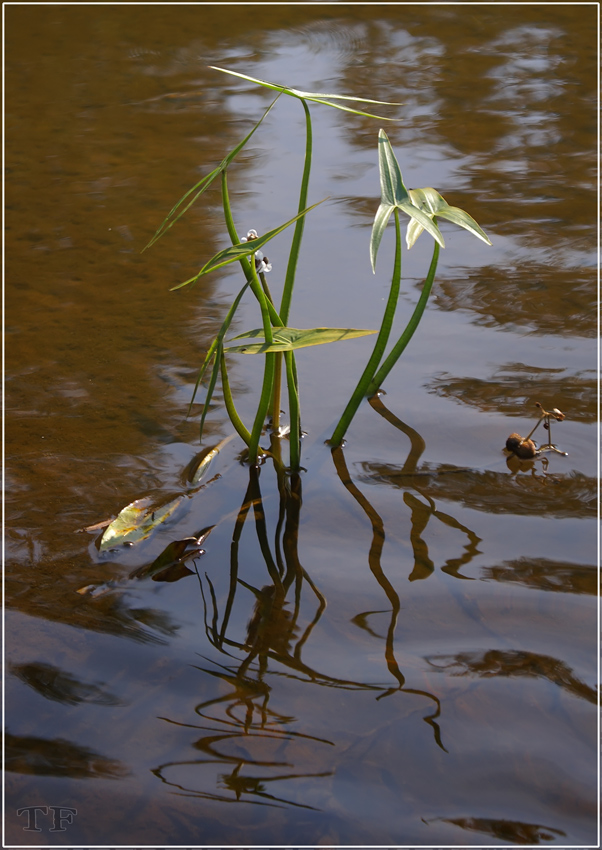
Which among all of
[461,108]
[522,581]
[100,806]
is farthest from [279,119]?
[100,806]

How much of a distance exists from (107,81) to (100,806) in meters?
2.99

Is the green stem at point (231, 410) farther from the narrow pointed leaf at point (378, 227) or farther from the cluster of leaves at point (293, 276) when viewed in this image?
the narrow pointed leaf at point (378, 227)

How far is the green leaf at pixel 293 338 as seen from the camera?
121cm

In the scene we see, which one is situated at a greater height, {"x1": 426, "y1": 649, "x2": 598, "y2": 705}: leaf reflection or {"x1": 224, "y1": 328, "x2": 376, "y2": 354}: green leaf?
{"x1": 224, "y1": 328, "x2": 376, "y2": 354}: green leaf

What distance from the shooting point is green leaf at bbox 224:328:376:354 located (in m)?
1.21

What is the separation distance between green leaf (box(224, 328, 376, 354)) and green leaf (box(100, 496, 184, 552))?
0.34 meters

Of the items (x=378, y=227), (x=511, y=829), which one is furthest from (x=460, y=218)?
(x=511, y=829)

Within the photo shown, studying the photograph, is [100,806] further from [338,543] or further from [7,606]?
[338,543]

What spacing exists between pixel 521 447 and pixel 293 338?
0.50 m

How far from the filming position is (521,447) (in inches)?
56.4

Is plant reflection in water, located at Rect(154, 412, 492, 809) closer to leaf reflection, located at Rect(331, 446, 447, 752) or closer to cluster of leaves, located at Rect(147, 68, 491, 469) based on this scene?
leaf reflection, located at Rect(331, 446, 447, 752)

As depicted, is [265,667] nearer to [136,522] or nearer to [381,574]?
[381,574]

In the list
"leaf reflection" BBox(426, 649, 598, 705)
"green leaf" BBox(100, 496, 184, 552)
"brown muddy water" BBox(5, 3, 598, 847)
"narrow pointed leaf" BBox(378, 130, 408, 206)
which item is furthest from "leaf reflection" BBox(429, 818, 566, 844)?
"narrow pointed leaf" BBox(378, 130, 408, 206)

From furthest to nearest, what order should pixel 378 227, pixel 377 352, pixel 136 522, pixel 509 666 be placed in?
1. pixel 377 352
2. pixel 136 522
3. pixel 378 227
4. pixel 509 666
